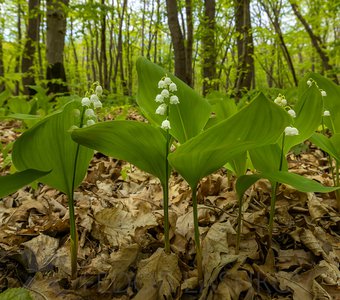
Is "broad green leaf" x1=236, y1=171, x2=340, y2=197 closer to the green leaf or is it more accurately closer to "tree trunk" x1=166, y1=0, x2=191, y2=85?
the green leaf

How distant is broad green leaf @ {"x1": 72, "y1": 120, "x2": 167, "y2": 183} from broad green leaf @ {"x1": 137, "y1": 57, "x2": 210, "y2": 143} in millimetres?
162

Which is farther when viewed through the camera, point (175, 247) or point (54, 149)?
point (175, 247)

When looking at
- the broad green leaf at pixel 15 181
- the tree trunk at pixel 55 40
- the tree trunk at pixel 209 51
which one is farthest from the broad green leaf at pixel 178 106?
the tree trunk at pixel 55 40

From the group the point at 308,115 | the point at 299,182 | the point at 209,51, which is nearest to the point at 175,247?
the point at 299,182

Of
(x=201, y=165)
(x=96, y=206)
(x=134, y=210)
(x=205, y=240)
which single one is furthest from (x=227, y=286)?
(x=96, y=206)

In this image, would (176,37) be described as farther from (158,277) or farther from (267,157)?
(158,277)

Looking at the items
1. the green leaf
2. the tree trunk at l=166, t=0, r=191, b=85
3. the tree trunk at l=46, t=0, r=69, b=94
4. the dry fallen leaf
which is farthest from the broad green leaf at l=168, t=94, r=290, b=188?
the tree trunk at l=46, t=0, r=69, b=94

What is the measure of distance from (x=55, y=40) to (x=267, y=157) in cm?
629

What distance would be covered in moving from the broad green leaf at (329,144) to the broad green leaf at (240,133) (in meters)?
0.64

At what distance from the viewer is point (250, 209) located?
1.88 m

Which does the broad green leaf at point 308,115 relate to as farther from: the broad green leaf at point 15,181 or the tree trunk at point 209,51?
the tree trunk at point 209,51

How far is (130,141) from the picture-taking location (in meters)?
1.08

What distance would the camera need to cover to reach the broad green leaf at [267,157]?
129cm

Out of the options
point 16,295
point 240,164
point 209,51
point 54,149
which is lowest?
point 16,295
